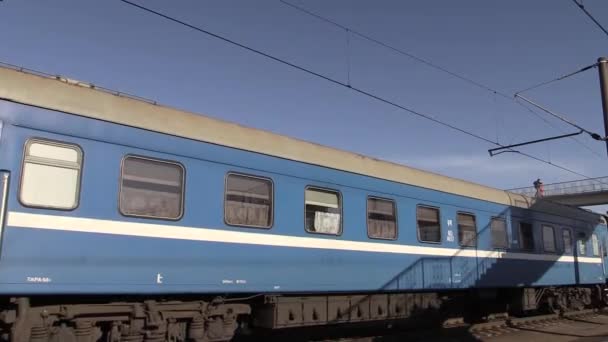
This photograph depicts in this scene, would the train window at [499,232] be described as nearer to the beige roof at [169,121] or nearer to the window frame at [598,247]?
the beige roof at [169,121]

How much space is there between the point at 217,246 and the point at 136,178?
1.56m

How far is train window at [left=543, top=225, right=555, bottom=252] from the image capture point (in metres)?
16.1

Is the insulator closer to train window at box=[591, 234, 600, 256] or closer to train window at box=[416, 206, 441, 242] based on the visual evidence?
train window at box=[416, 206, 441, 242]

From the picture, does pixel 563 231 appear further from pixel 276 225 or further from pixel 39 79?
pixel 39 79

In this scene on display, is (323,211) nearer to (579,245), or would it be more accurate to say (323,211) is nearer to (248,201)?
(248,201)

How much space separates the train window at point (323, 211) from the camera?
9.65m

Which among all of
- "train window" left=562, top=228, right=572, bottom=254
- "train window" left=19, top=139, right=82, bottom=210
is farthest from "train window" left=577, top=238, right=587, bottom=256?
"train window" left=19, top=139, right=82, bottom=210

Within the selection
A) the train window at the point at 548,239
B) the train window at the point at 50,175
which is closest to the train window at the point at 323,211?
the train window at the point at 50,175

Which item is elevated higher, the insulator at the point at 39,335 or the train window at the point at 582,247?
the train window at the point at 582,247

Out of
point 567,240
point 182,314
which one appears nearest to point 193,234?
point 182,314

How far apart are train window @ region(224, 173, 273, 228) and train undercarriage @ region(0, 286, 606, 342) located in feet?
4.13

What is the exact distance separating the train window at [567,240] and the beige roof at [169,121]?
24.4 feet

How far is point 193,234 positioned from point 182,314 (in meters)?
1.15

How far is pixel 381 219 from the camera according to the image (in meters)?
11.0
